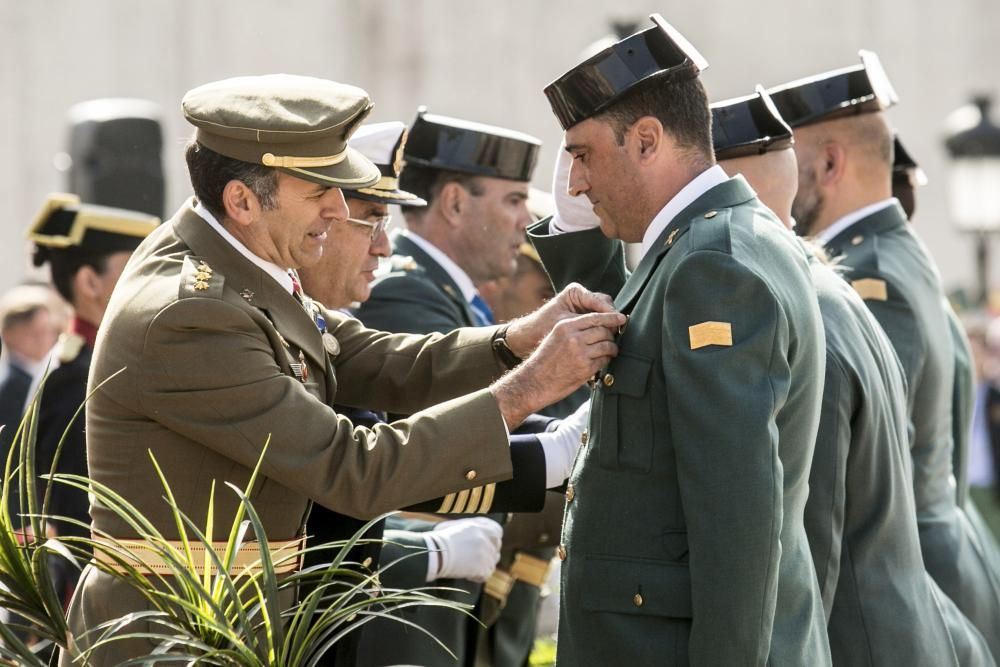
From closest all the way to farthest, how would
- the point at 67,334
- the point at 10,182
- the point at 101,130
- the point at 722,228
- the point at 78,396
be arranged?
the point at 722,228, the point at 78,396, the point at 67,334, the point at 101,130, the point at 10,182

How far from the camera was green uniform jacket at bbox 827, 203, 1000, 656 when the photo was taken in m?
4.67

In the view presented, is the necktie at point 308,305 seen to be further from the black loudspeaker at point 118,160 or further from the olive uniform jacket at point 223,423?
the black loudspeaker at point 118,160

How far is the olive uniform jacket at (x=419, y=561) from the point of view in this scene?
430cm

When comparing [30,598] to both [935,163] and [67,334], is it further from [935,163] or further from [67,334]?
[935,163]

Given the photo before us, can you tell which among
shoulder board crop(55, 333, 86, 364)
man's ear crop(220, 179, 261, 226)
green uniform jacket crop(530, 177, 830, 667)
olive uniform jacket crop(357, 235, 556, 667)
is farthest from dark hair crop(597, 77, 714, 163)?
shoulder board crop(55, 333, 86, 364)

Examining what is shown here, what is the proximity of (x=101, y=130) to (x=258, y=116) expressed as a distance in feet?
23.3

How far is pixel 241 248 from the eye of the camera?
3.41 metres

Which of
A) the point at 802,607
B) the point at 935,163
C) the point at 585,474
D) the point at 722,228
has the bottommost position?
the point at 935,163

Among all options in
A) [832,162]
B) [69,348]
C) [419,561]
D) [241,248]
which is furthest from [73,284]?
[832,162]

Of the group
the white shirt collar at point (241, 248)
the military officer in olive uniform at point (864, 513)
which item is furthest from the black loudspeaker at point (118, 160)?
the military officer in olive uniform at point (864, 513)

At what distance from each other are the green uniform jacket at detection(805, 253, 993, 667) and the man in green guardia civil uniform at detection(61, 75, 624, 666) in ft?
2.15

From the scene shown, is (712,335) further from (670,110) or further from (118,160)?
(118,160)

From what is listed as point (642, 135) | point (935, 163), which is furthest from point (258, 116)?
point (935, 163)

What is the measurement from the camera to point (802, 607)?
328 cm
